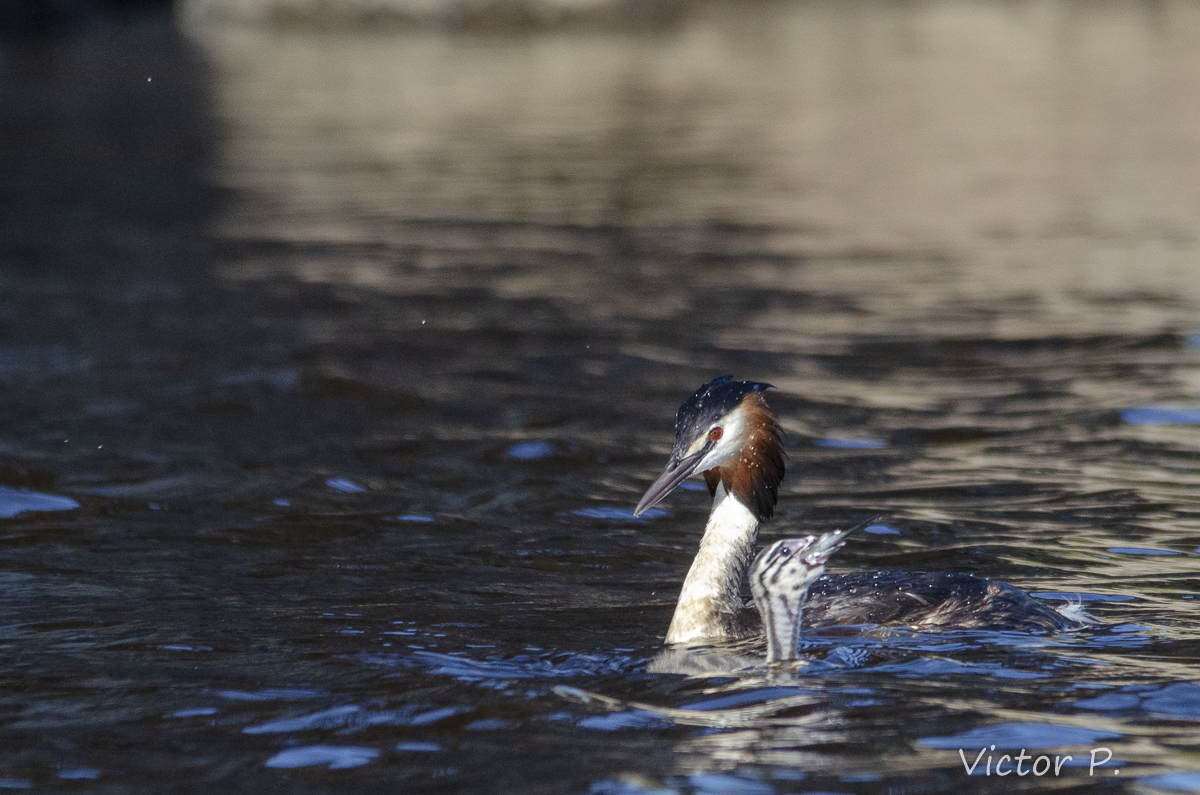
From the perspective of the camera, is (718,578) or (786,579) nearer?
(786,579)

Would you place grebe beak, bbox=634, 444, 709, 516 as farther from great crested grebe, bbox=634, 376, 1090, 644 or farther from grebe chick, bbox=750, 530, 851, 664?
grebe chick, bbox=750, 530, 851, 664

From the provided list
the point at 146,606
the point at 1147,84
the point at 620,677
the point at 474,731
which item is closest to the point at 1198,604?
the point at 620,677

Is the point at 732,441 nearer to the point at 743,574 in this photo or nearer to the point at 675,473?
the point at 675,473

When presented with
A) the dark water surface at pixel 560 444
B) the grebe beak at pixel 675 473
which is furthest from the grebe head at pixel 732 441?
the dark water surface at pixel 560 444

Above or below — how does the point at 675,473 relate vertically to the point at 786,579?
above

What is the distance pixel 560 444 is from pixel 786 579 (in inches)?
157

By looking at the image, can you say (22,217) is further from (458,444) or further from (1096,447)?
(1096,447)

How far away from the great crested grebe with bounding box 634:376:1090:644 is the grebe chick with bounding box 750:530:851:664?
430mm

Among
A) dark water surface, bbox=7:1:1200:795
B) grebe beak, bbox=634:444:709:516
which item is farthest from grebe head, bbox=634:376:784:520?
dark water surface, bbox=7:1:1200:795

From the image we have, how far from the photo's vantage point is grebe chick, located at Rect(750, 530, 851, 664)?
18.3ft

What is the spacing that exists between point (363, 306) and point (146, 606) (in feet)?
22.4

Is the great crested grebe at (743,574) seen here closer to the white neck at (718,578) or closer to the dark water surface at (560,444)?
the white neck at (718,578)

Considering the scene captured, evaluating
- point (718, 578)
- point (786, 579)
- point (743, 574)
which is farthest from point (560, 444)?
point (786, 579)

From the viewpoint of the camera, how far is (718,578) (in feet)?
20.3
